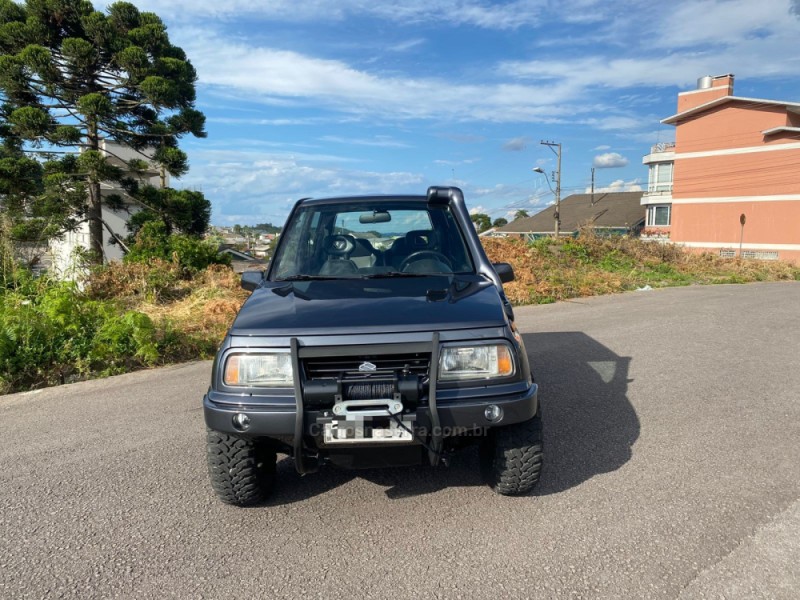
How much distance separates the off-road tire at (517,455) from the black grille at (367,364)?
2.01 ft

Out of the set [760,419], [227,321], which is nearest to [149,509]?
[760,419]

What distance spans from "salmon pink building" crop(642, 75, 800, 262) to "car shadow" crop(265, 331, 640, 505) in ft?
106

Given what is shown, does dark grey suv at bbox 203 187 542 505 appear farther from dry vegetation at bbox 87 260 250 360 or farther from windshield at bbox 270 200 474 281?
dry vegetation at bbox 87 260 250 360

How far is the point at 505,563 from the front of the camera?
268 cm

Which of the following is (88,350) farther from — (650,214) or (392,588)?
(650,214)

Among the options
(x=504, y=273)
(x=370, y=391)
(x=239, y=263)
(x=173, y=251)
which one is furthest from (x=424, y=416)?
(x=239, y=263)

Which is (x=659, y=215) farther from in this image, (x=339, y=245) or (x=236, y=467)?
(x=236, y=467)

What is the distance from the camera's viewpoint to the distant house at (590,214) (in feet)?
180

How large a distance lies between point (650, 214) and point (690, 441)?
159ft

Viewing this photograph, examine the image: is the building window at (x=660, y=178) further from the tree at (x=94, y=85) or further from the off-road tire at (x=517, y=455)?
the off-road tire at (x=517, y=455)

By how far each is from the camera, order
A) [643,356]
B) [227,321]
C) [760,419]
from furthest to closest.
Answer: [227,321] < [643,356] < [760,419]

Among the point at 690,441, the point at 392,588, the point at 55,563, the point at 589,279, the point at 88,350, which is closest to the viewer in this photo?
the point at 392,588

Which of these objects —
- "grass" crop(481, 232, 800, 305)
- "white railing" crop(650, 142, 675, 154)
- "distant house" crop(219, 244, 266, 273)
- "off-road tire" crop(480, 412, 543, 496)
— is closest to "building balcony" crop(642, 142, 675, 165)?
"white railing" crop(650, 142, 675, 154)

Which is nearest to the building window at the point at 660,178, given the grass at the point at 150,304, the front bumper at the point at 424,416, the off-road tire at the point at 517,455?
the grass at the point at 150,304
